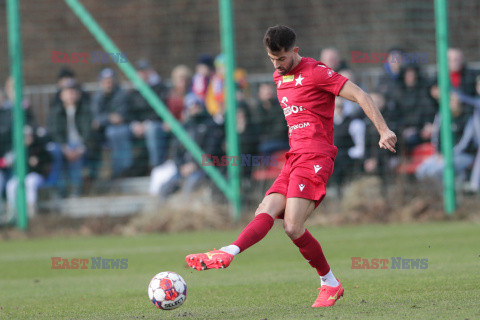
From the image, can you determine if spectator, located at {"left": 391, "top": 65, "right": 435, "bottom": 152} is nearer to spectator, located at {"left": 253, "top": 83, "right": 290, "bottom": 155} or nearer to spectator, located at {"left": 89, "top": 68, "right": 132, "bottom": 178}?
spectator, located at {"left": 253, "top": 83, "right": 290, "bottom": 155}

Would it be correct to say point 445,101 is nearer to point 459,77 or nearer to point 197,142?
point 459,77

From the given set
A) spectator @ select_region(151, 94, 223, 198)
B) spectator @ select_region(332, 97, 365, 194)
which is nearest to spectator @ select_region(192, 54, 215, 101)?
spectator @ select_region(151, 94, 223, 198)

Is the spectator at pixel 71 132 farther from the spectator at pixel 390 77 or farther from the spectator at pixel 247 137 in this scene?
the spectator at pixel 390 77

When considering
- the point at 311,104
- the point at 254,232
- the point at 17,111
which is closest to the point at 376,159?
the point at 17,111

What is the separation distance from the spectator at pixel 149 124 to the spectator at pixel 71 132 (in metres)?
0.73

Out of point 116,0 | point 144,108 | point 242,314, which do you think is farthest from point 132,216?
point 116,0

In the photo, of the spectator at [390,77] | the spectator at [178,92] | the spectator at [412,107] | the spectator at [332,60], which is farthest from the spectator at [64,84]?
the spectator at [412,107]

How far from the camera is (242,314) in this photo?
5629 millimetres

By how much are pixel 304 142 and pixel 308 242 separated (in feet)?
2.42

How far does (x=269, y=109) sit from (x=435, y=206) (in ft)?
9.76

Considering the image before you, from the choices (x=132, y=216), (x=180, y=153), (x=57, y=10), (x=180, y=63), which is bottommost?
(x=132, y=216)

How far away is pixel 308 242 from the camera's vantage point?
603 cm

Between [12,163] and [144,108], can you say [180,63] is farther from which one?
[12,163]

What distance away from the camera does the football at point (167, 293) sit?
563 centimetres
